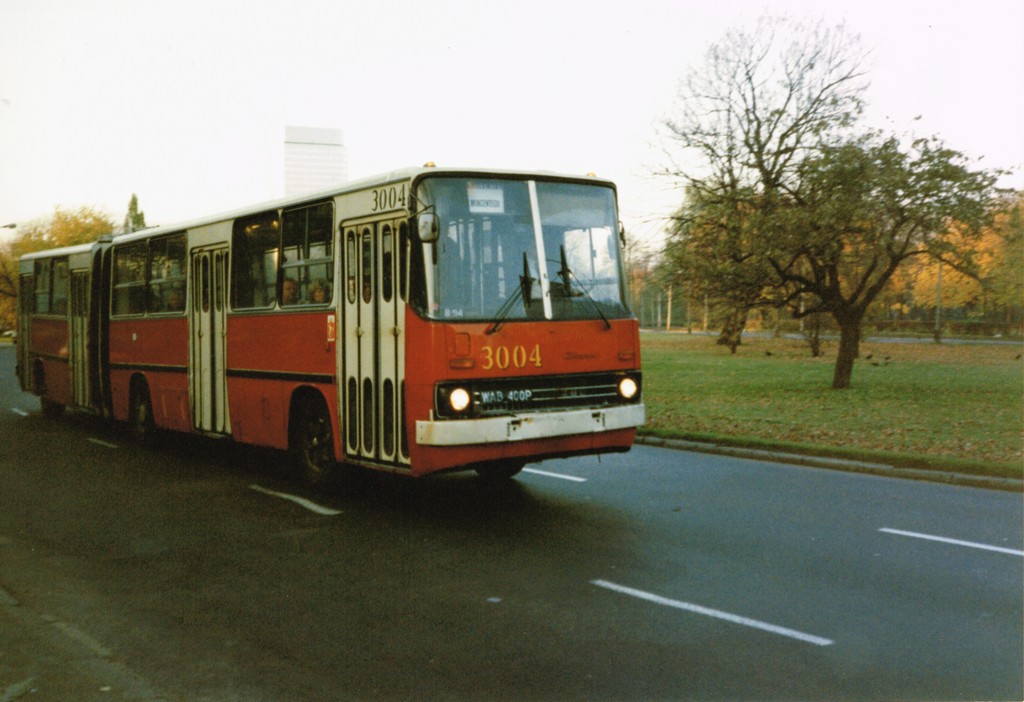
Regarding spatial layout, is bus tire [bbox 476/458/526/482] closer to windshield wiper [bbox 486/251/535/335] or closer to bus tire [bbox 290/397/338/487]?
bus tire [bbox 290/397/338/487]

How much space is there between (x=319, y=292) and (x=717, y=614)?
582 cm

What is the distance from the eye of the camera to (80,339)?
17.1 meters

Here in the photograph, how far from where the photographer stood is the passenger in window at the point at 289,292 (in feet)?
34.8

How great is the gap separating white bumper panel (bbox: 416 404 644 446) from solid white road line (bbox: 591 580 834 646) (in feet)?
6.28

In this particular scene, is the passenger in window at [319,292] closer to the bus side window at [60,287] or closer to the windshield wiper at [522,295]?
the windshield wiper at [522,295]

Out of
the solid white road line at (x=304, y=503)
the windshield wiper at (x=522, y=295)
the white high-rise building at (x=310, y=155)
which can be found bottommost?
the solid white road line at (x=304, y=503)

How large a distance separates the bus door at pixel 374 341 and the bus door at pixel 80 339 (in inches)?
361

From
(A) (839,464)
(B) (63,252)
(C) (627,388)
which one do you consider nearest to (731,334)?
(A) (839,464)

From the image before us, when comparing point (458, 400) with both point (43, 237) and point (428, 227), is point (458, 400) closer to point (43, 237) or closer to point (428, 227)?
point (428, 227)

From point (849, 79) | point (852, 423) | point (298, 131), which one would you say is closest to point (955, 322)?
point (849, 79)

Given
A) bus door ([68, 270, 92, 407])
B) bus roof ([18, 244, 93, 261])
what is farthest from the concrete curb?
bus roof ([18, 244, 93, 261])

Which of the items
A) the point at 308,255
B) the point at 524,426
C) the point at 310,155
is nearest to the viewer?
the point at 524,426

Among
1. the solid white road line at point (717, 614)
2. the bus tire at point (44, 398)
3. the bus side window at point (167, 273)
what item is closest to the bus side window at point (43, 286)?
the bus tire at point (44, 398)

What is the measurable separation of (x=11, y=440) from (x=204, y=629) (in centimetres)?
1172
